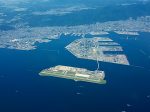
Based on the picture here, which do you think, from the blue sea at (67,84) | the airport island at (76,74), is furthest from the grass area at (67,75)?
the blue sea at (67,84)

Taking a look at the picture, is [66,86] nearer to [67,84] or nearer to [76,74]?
[67,84]

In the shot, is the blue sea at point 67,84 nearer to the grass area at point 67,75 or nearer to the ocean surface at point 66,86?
the ocean surface at point 66,86

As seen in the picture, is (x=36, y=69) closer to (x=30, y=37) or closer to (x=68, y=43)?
(x=68, y=43)

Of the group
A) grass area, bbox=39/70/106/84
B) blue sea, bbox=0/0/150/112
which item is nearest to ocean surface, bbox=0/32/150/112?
blue sea, bbox=0/0/150/112

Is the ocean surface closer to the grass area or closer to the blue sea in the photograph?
the blue sea

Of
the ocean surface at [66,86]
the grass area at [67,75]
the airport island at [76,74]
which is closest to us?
the ocean surface at [66,86]

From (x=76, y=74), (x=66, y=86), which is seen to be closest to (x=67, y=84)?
(x=66, y=86)
